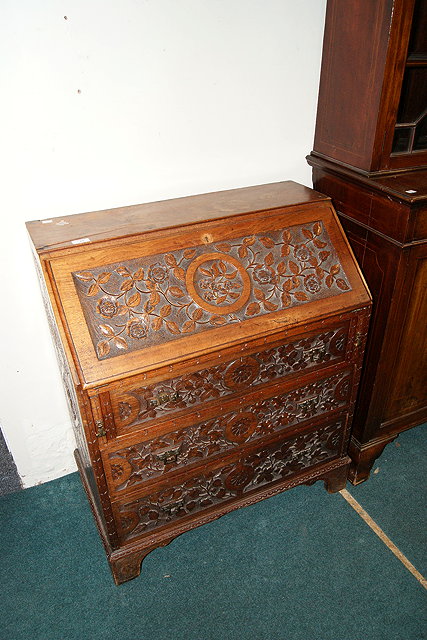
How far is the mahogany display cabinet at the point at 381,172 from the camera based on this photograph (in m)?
1.51

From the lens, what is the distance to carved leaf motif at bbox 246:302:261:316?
1431 mm

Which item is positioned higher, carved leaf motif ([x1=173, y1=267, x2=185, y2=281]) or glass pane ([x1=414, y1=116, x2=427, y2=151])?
glass pane ([x1=414, y1=116, x2=427, y2=151])

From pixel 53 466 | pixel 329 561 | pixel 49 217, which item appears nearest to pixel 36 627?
pixel 53 466

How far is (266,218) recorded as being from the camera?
60.4 inches

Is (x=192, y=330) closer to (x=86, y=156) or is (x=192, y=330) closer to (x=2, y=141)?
(x=86, y=156)

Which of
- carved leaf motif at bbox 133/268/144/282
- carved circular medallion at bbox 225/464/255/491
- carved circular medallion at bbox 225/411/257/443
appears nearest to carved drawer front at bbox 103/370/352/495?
carved circular medallion at bbox 225/411/257/443

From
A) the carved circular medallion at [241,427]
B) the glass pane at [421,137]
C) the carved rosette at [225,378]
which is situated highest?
the glass pane at [421,137]

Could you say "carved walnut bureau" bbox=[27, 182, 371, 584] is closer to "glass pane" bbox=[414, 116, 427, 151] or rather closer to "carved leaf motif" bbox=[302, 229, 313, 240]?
"carved leaf motif" bbox=[302, 229, 313, 240]

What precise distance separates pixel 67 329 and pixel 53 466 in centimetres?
111

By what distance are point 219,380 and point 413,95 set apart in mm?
1347

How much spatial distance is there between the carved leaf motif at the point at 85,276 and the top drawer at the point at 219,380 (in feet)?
1.02

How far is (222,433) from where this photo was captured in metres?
1.56

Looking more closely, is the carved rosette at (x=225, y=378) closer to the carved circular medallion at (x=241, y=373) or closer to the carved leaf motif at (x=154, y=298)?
the carved circular medallion at (x=241, y=373)

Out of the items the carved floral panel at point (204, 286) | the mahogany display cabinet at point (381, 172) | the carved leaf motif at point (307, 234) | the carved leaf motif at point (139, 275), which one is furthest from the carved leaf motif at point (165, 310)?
the mahogany display cabinet at point (381, 172)
